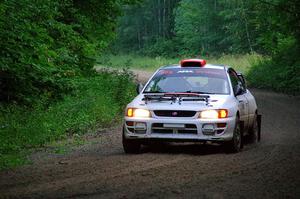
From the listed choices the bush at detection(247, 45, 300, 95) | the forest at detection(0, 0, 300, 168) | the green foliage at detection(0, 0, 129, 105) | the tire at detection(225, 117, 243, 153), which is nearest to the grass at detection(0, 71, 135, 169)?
the forest at detection(0, 0, 300, 168)

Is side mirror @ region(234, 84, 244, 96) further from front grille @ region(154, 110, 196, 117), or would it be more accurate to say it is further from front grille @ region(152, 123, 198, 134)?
front grille @ region(152, 123, 198, 134)

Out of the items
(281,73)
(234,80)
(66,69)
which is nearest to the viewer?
(234,80)

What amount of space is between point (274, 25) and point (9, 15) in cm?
2057

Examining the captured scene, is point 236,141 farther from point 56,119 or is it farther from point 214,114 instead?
point 56,119

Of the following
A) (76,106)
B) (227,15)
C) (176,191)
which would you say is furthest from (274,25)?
(227,15)

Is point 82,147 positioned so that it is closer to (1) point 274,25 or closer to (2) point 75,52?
(2) point 75,52

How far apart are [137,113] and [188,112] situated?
96 centimetres

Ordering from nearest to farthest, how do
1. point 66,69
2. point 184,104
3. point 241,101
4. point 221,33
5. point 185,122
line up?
point 185,122 → point 184,104 → point 241,101 → point 66,69 → point 221,33

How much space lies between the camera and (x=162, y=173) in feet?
33.3

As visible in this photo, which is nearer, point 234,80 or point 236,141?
point 236,141

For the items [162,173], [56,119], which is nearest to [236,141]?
[162,173]

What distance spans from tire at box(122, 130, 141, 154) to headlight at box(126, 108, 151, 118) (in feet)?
1.39

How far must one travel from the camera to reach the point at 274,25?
3341 cm

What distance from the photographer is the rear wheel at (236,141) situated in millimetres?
12749
